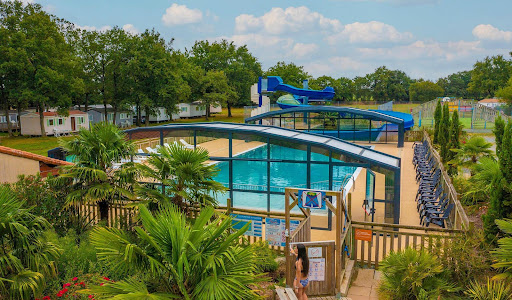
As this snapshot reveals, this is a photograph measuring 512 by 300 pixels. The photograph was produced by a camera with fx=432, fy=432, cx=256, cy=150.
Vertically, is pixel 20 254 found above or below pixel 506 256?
above

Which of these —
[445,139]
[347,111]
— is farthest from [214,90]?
[445,139]

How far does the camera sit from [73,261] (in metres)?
6.84

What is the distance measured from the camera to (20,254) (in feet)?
19.1

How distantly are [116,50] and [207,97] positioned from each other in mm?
12426

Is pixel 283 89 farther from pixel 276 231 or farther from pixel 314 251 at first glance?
pixel 314 251

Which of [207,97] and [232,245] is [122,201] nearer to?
[232,245]

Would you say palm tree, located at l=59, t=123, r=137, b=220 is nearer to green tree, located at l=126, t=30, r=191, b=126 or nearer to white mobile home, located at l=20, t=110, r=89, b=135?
white mobile home, located at l=20, t=110, r=89, b=135

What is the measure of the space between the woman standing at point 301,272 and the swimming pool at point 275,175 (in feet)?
16.1

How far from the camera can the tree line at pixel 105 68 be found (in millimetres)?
34531

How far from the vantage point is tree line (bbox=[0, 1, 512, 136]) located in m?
34.5

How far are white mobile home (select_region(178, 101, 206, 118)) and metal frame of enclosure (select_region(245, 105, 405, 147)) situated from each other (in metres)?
27.8

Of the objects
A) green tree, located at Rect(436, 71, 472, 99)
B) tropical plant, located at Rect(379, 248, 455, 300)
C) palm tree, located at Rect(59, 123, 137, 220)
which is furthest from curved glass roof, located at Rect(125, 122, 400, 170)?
green tree, located at Rect(436, 71, 472, 99)

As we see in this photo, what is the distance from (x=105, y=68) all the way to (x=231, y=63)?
22488 millimetres

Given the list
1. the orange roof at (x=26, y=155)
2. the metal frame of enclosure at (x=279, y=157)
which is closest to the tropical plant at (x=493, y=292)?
the metal frame of enclosure at (x=279, y=157)
